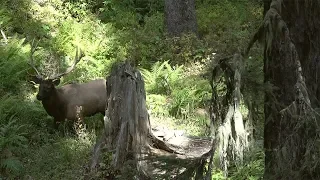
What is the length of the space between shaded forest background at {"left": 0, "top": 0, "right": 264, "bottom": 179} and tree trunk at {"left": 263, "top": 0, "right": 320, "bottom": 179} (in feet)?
9.53

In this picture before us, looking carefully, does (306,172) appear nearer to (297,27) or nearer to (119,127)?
(297,27)

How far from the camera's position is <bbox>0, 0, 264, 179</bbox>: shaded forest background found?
847 cm

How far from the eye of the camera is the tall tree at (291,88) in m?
3.11

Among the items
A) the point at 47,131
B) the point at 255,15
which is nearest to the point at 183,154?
the point at 47,131

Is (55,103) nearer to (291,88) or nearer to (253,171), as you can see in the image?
(253,171)

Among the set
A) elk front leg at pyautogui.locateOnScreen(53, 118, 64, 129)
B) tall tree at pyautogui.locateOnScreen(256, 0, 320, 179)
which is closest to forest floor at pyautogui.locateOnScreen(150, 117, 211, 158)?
elk front leg at pyautogui.locateOnScreen(53, 118, 64, 129)

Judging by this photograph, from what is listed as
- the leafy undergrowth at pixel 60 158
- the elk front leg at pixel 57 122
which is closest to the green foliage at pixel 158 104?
the leafy undergrowth at pixel 60 158

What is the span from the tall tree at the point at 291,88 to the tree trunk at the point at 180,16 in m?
9.22

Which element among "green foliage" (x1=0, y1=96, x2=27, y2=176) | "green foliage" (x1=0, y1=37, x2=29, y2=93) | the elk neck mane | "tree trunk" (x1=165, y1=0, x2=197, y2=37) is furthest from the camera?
"tree trunk" (x1=165, y1=0, x2=197, y2=37)

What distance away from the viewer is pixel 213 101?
3.64 meters

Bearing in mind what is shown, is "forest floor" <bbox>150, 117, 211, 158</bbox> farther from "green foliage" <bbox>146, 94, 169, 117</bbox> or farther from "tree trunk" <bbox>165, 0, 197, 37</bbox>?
"tree trunk" <bbox>165, 0, 197, 37</bbox>

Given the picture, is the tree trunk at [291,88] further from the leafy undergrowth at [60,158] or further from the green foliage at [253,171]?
the leafy undergrowth at [60,158]

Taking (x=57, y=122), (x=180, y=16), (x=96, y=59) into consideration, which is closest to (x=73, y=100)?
(x=57, y=122)

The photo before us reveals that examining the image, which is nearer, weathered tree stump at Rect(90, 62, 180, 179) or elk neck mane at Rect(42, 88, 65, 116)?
weathered tree stump at Rect(90, 62, 180, 179)
